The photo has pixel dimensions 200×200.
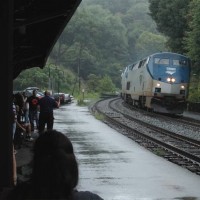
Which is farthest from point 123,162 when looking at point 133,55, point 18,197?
point 133,55

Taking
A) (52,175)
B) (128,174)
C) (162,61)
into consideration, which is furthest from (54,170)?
(162,61)

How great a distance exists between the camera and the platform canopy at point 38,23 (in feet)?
30.8

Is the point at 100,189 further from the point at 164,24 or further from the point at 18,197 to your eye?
the point at 164,24

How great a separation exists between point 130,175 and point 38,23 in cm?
403

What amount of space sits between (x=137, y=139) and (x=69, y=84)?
276ft

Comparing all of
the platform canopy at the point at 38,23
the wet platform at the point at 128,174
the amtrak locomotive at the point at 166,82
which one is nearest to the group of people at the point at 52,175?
the wet platform at the point at 128,174

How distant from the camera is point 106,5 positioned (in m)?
189

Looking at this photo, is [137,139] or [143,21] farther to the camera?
[143,21]

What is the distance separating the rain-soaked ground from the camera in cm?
873

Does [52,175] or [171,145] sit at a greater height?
[52,175]

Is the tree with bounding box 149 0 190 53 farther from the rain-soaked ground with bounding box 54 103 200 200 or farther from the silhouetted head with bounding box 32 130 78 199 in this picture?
the silhouetted head with bounding box 32 130 78 199

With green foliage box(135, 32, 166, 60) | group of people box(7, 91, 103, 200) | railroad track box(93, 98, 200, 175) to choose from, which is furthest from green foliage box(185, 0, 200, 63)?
green foliage box(135, 32, 166, 60)

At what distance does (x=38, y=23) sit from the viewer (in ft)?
39.2

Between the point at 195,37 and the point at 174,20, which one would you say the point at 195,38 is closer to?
the point at 195,37
